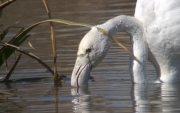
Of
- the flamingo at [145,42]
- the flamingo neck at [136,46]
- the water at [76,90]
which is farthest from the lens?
the flamingo neck at [136,46]

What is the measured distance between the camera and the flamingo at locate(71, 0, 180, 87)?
285 inches

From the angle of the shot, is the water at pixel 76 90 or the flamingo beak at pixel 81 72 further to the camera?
the flamingo beak at pixel 81 72

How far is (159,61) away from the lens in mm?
7668

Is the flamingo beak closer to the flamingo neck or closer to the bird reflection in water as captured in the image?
the bird reflection in water

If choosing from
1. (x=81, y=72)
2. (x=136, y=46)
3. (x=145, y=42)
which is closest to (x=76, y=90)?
(x=81, y=72)

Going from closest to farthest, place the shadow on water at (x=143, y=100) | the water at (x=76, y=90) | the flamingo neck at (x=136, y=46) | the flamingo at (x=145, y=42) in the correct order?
the shadow on water at (x=143, y=100), the water at (x=76, y=90), the flamingo at (x=145, y=42), the flamingo neck at (x=136, y=46)

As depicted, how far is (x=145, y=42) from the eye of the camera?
25.0 ft

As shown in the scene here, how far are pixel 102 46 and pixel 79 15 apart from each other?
6.21m

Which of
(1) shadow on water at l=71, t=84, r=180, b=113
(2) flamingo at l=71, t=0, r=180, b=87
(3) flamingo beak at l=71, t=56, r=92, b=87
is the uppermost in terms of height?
(2) flamingo at l=71, t=0, r=180, b=87

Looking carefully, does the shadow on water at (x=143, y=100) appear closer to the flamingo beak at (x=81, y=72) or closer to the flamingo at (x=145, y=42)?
the flamingo beak at (x=81, y=72)

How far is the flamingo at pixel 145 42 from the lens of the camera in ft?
23.8

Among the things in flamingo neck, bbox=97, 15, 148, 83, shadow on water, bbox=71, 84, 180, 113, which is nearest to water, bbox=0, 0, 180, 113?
shadow on water, bbox=71, 84, 180, 113

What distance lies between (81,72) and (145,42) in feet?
2.75

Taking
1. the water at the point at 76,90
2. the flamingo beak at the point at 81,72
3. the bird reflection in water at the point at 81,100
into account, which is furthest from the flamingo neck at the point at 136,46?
the bird reflection in water at the point at 81,100
